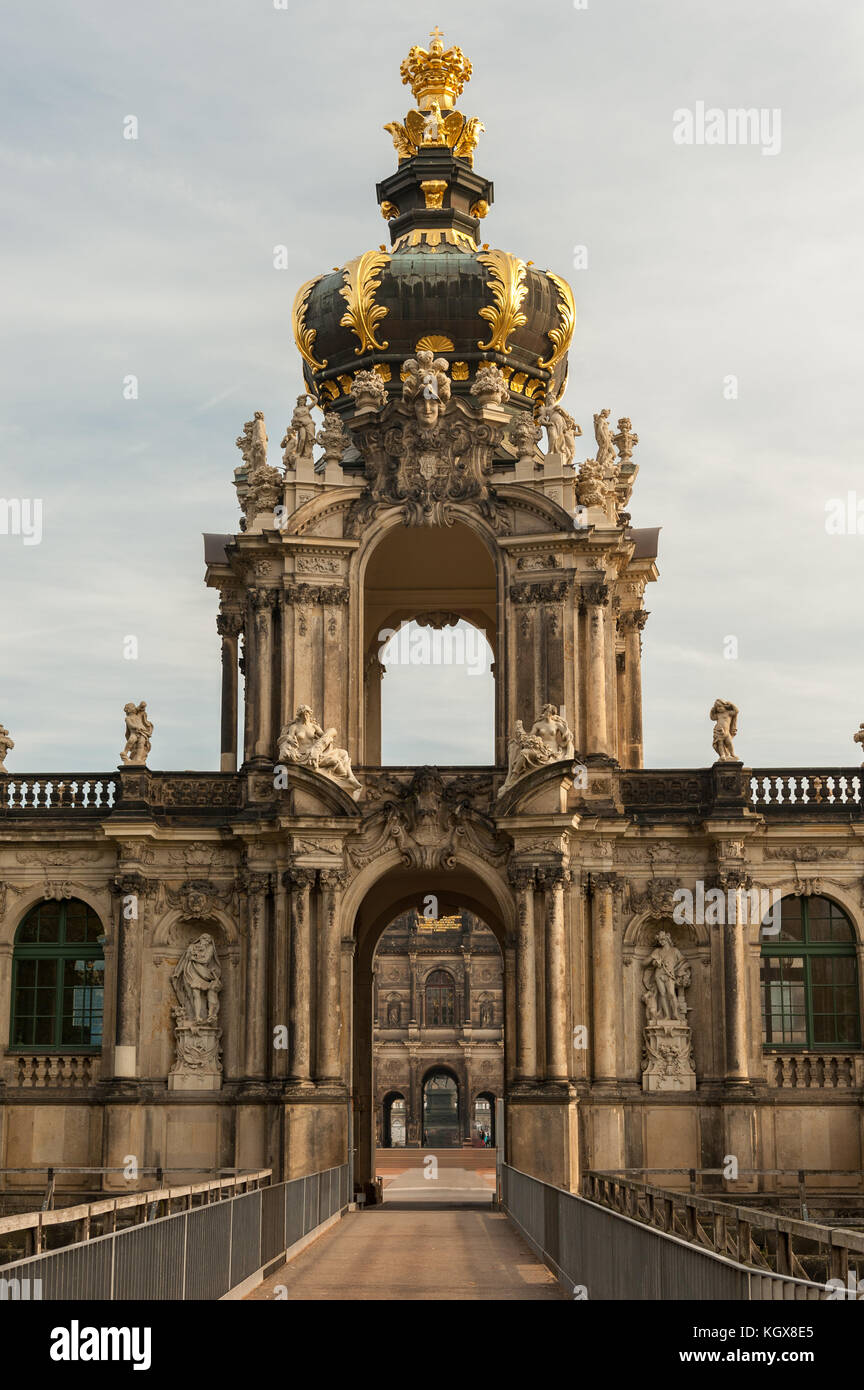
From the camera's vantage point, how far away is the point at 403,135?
155 ft

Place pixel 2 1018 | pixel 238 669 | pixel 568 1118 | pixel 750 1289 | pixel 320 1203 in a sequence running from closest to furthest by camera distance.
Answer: pixel 750 1289 → pixel 320 1203 → pixel 568 1118 → pixel 2 1018 → pixel 238 669

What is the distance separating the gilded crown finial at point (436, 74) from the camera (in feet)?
155

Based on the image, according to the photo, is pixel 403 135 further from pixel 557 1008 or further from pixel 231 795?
pixel 557 1008

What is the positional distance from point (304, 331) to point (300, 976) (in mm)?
15644

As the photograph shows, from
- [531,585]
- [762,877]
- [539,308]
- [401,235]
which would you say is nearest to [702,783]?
[762,877]

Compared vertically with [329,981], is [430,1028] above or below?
above

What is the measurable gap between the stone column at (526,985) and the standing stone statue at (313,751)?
12.3 ft

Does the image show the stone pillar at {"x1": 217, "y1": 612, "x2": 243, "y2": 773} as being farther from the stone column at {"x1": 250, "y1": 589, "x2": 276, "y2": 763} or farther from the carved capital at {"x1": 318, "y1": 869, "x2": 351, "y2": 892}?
the carved capital at {"x1": 318, "y1": 869, "x2": 351, "y2": 892}

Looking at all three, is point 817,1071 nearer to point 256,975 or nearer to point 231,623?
point 256,975

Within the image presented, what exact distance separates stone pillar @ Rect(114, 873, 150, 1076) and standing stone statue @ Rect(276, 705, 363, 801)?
3920 mm

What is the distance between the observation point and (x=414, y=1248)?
2847 centimetres

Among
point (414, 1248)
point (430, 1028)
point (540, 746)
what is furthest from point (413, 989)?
point (414, 1248)

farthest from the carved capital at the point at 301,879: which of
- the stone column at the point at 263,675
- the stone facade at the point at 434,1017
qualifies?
the stone facade at the point at 434,1017

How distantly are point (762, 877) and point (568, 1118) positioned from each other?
634 cm
